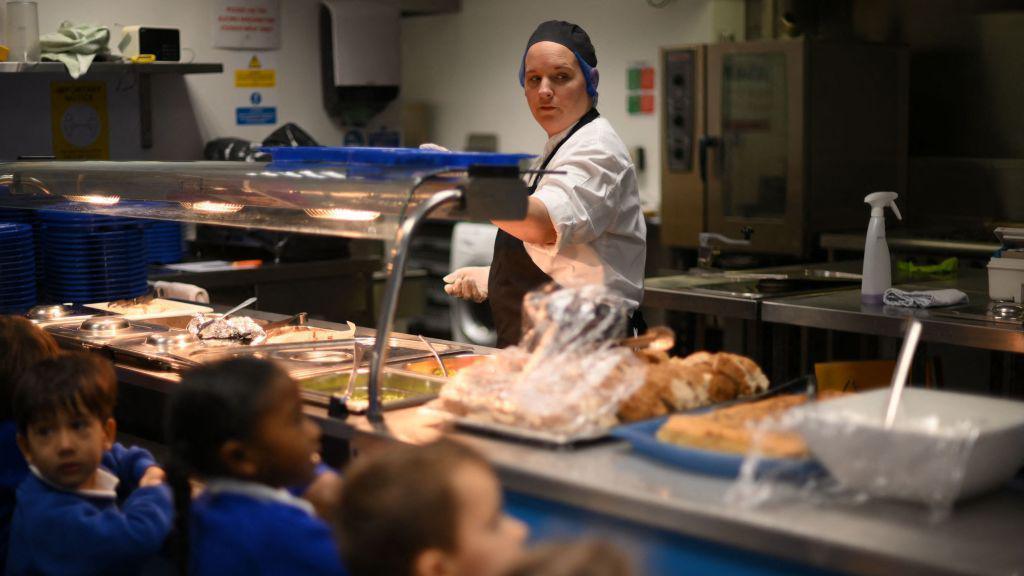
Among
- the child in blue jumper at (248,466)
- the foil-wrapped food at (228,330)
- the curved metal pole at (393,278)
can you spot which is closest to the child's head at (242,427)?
the child in blue jumper at (248,466)

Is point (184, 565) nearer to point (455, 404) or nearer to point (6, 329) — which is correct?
point (6, 329)

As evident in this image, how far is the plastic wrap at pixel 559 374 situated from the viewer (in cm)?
215

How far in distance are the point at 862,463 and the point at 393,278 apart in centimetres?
91

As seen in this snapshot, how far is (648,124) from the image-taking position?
7.35 meters

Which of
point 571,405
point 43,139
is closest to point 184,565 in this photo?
point 571,405

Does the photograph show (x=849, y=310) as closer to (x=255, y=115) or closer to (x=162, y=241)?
(x=162, y=241)

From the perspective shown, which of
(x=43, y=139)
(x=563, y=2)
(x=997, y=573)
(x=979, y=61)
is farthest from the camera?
(x=563, y=2)

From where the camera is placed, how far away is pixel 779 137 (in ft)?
20.2

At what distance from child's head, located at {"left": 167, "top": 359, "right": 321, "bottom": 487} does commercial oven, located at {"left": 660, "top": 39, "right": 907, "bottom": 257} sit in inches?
172

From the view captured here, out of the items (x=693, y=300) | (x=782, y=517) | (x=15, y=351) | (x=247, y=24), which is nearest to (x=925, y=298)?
(x=693, y=300)

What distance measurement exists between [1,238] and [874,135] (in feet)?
14.1

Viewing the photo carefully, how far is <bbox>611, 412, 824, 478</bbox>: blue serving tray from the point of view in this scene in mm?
1854

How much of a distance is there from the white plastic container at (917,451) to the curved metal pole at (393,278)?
79 centimetres

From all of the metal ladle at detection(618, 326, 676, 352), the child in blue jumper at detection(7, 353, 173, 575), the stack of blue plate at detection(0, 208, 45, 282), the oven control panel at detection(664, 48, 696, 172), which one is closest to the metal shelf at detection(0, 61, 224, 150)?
the stack of blue plate at detection(0, 208, 45, 282)
